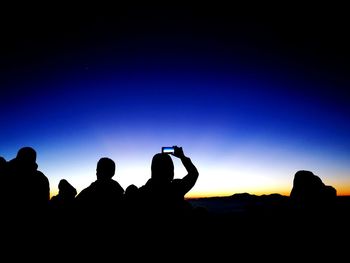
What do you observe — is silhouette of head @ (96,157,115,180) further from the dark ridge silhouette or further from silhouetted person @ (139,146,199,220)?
the dark ridge silhouette

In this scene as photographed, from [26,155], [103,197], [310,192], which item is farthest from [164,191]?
[310,192]

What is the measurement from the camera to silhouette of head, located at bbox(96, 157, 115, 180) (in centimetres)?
368

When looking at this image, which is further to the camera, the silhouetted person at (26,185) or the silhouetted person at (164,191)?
the silhouetted person at (26,185)

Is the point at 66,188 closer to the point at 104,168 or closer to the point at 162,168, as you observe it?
the point at 104,168

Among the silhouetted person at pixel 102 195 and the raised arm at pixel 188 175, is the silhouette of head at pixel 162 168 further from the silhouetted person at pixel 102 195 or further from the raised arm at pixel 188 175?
the silhouetted person at pixel 102 195

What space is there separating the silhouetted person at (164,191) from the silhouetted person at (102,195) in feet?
3.15

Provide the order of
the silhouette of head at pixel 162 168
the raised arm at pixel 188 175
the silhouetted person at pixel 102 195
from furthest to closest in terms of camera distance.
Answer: the silhouetted person at pixel 102 195 → the raised arm at pixel 188 175 → the silhouette of head at pixel 162 168

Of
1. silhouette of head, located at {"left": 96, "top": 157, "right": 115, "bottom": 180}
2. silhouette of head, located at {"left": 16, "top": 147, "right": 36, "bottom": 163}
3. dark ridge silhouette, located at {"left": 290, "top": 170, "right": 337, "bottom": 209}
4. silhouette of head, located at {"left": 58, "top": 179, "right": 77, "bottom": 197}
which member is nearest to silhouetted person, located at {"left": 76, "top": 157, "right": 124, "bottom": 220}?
silhouette of head, located at {"left": 96, "top": 157, "right": 115, "bottom": 180}

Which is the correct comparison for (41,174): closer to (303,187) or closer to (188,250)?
(188,250)

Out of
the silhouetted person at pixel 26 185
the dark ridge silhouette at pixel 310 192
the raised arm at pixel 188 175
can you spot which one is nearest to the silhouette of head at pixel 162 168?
the raised arm at pixel 188 175

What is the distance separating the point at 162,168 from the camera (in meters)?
2.82

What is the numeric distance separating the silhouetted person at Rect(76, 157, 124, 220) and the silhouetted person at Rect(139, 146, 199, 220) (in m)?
0.96

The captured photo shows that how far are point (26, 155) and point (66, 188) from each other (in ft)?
13.5

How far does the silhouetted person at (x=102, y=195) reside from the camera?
11.2ft
